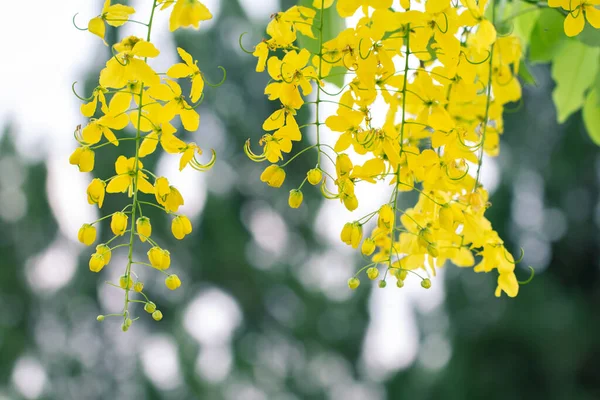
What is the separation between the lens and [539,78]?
482 cm

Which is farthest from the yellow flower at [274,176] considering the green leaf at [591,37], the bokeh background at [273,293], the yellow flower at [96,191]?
the bokeh background at [273,293]

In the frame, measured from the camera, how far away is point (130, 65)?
0.41m

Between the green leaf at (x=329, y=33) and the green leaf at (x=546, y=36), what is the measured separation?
18 cm

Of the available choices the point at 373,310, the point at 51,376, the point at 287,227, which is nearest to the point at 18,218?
the point at 51,376

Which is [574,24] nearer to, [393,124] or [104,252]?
[393,124]

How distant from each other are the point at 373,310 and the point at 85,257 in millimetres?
2185

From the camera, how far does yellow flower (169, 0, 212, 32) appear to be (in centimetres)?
35

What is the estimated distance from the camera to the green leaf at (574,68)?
0.65 m

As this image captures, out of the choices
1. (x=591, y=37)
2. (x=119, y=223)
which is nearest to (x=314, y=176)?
(x=119, y=223)

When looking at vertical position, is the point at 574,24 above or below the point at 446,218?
above

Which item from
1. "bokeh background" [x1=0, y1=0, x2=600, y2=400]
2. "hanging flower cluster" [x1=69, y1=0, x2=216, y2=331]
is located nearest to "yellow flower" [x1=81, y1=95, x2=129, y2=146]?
"hanging flower cluster" [x1=69, y1=0, x2=216, y2=331]

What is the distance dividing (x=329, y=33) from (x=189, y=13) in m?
0.22

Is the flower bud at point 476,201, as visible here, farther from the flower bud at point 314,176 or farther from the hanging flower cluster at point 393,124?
the flower bud at point 314,176

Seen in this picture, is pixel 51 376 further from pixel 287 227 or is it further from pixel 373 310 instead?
pixel 373 310
